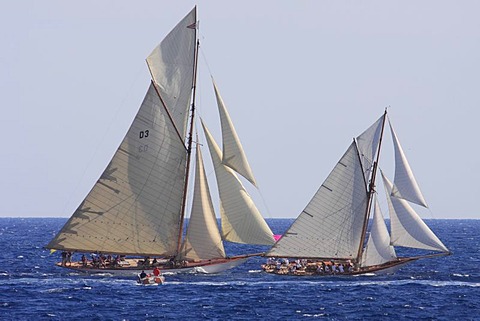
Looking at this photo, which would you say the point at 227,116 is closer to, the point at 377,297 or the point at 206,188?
the point at 206,188

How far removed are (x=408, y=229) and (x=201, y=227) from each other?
A: 53.5 ft

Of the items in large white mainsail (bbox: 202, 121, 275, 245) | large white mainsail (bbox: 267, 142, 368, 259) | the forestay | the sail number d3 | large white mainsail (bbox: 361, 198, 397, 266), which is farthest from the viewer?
the forestay

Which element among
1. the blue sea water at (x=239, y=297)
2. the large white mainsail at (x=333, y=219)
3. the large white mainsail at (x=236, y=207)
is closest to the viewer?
the blue sea water at (x=239, y=297)

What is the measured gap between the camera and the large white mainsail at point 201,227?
77500 millimetres

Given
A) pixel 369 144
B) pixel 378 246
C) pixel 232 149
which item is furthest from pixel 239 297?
pixel 369 144

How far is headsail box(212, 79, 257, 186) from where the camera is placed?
75.7 metres

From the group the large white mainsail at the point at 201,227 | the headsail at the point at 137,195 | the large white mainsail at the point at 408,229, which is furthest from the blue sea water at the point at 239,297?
the headsail at the point at 137,195

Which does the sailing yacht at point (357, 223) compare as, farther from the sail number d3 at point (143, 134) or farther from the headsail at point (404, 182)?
the sail number d3 at point (143, 134)

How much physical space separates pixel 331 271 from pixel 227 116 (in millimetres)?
16025

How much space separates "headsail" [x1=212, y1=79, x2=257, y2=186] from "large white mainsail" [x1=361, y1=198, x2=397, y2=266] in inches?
475

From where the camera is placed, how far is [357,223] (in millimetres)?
82438

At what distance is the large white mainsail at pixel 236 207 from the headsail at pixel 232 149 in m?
1.13

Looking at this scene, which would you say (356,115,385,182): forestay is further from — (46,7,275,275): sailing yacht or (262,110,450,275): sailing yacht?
(46,7,275,275): sailing yacht

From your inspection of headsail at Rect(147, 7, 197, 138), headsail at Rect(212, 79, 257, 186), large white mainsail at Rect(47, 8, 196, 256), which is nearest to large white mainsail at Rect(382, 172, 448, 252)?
headsail at Rect(212, 79, 257, 186)
